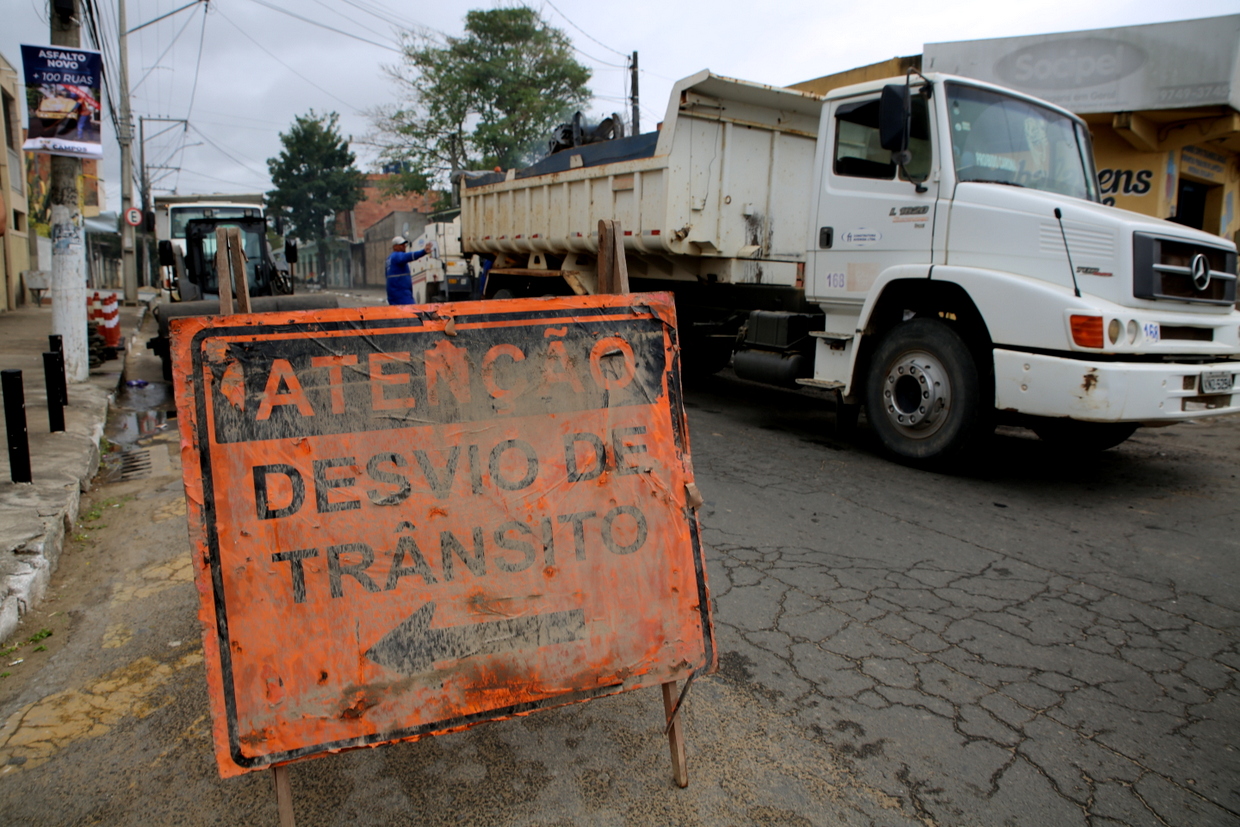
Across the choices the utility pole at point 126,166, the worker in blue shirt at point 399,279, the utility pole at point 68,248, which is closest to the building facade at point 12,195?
the utility pole at point 126,166

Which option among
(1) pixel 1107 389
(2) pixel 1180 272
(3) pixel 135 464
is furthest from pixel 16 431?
(2) pixel 1180 272

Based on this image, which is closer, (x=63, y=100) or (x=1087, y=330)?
(x=1087, y=330)

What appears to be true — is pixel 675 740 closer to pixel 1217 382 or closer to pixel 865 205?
pixel 1217 382

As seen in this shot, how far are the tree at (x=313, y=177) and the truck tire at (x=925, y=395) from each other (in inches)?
2255

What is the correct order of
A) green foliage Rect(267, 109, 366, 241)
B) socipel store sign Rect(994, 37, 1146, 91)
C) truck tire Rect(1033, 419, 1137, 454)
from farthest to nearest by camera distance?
green foliage Rect(267, 109, 366, 241) → socipel store sign Rect(994, 37, 1146, 91) → truck tire Rect(1033, 419, 1137, 454)

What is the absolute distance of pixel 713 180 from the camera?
7.81m

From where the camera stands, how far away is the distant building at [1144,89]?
954 centimetres

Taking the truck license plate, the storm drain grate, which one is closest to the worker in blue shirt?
Answer: the storm drain grate

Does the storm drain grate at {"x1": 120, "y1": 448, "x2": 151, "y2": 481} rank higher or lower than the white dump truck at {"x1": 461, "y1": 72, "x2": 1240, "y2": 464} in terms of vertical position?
lower

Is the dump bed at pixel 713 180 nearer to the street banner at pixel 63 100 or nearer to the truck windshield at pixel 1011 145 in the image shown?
the truck windshield at pixel 1011 145

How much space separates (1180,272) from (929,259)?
5.10 ft

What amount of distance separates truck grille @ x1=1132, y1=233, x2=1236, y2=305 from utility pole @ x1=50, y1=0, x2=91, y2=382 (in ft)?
33.5

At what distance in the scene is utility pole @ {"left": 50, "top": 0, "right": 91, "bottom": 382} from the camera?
8625mm

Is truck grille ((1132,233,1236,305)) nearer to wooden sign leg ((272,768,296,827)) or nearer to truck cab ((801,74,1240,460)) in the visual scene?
truck cab ((801,74,1240,460))
